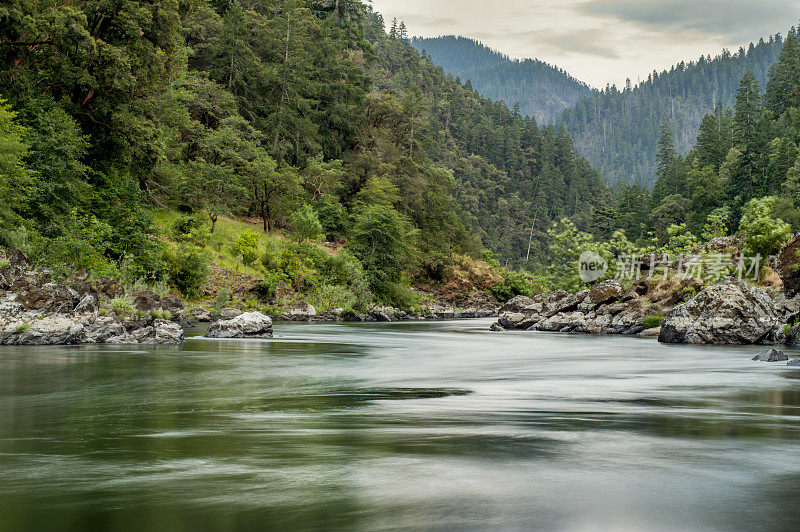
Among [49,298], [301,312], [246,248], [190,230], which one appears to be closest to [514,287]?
[301,312]

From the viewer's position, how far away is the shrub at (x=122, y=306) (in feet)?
81.3

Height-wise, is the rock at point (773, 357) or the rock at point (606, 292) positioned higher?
the rock at point (606, 292)

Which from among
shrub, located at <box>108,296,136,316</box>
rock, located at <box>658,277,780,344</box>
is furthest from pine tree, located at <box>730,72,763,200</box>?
shrub, located at <box>108,296,136,316</box>

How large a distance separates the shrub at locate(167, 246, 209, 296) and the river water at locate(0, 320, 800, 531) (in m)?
22.8

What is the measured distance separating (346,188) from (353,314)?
21.1 m

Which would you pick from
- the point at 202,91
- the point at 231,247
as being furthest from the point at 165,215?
the point at 202,91

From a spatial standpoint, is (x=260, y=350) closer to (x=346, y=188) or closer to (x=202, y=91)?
(x=202, y=91)

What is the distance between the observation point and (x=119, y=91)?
114 ft

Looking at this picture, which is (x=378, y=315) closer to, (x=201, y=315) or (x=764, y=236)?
(x=201, y=315)

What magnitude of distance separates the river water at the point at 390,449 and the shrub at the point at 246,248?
1193 inches

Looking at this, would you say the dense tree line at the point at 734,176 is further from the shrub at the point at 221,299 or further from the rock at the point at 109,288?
the rock at the point at 109,288

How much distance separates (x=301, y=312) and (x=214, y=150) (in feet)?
49.6

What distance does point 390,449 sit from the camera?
7770 mm

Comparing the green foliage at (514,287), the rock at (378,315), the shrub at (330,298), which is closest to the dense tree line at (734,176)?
the green foliage at (514,287)
